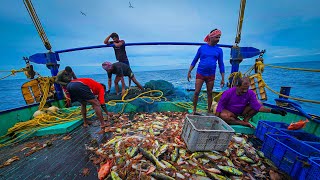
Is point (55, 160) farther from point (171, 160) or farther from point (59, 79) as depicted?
point (59, 79)

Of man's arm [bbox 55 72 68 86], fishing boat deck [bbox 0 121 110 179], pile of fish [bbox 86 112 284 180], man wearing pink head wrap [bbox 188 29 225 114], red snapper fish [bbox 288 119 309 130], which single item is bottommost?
fishing boat deck [bbox 0 121 110 179]

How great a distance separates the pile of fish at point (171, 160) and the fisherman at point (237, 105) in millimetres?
708

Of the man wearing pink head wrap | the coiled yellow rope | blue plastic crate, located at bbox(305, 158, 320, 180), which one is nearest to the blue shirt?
the man wearing pink head wrap

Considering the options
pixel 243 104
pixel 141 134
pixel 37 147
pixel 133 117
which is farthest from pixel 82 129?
pixel 243 104

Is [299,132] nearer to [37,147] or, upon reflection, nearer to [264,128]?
[264,128]

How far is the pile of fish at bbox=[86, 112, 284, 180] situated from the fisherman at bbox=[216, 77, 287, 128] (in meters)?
0.71

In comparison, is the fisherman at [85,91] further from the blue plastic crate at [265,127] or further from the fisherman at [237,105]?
the blue plastic crate at [265,127]

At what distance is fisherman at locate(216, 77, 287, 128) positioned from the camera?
4.16 meters

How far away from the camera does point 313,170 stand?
221 centimetres

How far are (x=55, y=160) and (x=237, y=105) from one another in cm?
472

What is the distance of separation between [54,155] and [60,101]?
4314 mm

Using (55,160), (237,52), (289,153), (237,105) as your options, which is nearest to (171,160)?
(289,153)

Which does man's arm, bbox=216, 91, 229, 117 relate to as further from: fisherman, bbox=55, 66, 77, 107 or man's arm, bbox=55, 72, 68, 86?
man's arm, bbox=55, 72, 68, 86

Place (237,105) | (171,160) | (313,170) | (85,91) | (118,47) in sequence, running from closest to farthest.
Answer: (313,170)
(171,160)
(85,91)
(237,105)
(118,47)
